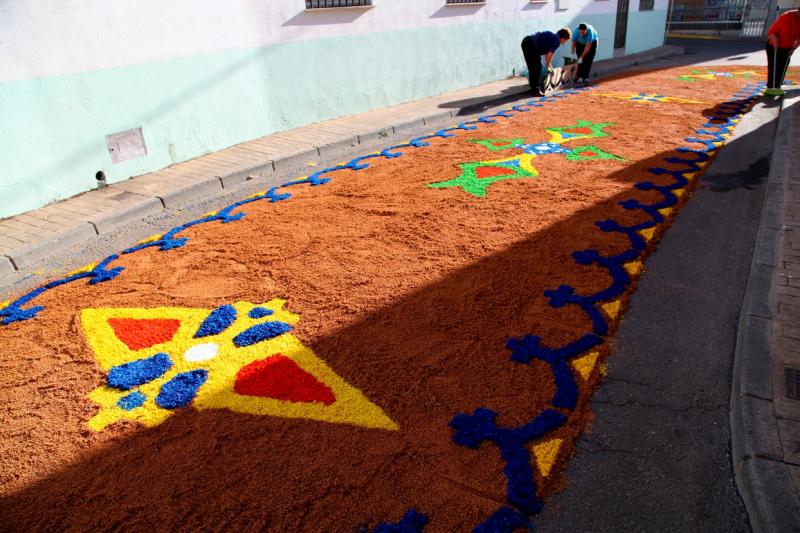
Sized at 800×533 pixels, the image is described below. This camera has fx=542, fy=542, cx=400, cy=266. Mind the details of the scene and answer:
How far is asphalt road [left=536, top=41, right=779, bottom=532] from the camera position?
208 centimetres

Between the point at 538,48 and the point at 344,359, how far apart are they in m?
9.60

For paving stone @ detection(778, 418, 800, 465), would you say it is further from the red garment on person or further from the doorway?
the doorway

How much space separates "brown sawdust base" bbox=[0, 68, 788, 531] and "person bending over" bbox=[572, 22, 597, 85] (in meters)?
7.41

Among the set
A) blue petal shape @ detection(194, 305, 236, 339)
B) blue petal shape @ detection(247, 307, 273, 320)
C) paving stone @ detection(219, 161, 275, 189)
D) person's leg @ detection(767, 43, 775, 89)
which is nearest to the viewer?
blue petal shape @ detection(194, 305, 236, 339)

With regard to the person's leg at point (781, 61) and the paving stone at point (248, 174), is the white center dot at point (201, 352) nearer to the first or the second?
the paving stone at point (248, 174)

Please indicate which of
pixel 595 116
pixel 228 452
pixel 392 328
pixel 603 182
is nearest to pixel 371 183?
pixel 603 182

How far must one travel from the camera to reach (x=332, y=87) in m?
8.84

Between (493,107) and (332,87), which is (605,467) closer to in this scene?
(332,87)

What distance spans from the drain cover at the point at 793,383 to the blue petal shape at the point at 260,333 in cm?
261

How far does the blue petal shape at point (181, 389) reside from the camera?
2.73 m

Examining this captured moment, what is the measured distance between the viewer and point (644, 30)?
751 inches

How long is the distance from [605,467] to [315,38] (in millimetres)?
7744

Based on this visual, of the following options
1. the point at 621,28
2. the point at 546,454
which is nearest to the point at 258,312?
the point at 546,454

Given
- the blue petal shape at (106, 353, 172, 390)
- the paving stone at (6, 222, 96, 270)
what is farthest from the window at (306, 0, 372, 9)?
the blue petal shape at (106, 353, 172, 390)
